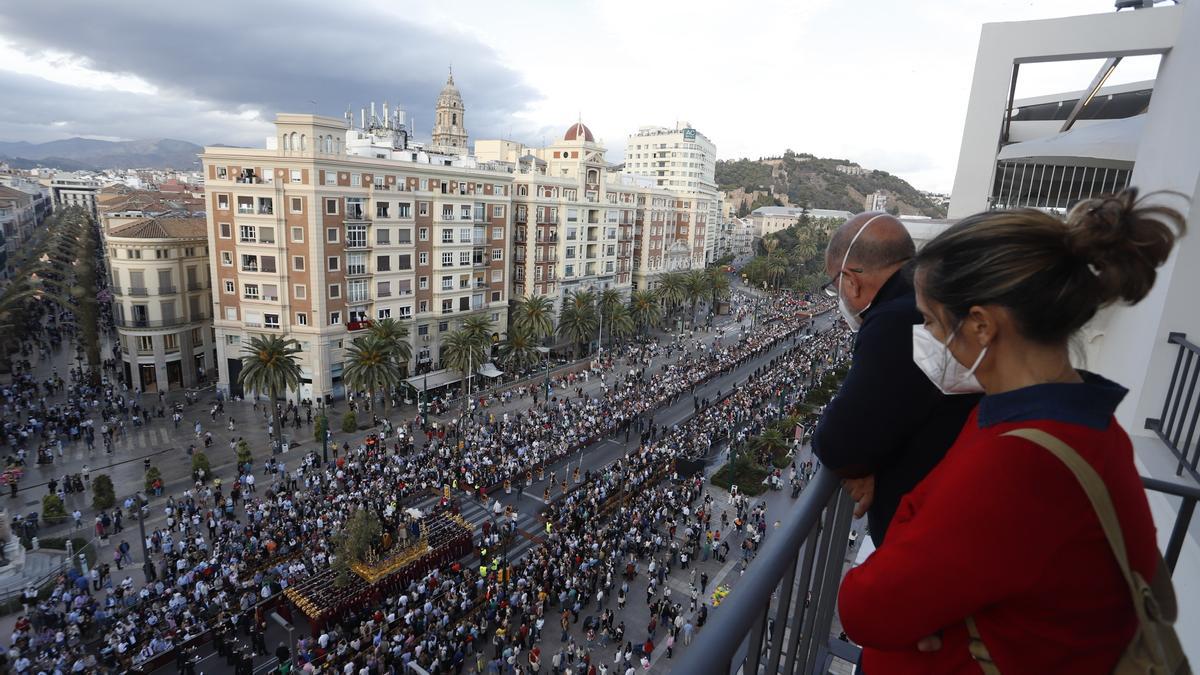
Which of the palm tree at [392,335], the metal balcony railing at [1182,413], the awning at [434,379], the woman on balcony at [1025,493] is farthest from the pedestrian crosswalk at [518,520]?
the woman on balcony at [1025,493]

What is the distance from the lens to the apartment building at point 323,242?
3662cm

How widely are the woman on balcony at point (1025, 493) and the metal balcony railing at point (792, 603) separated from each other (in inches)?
10.4

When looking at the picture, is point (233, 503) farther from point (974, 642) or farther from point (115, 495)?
point (974, 642)

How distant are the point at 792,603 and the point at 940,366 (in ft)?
3.90

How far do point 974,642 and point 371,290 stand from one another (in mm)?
42304

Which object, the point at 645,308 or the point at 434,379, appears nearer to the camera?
the point at 434,379

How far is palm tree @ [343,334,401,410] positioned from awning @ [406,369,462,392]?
419 centimetres

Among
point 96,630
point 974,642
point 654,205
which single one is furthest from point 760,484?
point 654,205

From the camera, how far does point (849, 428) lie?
8.78ft

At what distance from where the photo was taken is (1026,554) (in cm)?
161

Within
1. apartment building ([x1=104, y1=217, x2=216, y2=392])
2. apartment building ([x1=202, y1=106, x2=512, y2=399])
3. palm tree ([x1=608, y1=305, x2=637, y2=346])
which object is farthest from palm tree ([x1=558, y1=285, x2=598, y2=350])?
apartment building ([x1=104, y1=217, x2=216, y2=392])

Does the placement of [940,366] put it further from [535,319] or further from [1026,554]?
[535,319]

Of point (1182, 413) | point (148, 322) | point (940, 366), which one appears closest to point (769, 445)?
point (1182, 413)

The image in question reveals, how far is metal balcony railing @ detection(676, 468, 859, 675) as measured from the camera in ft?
5.23
